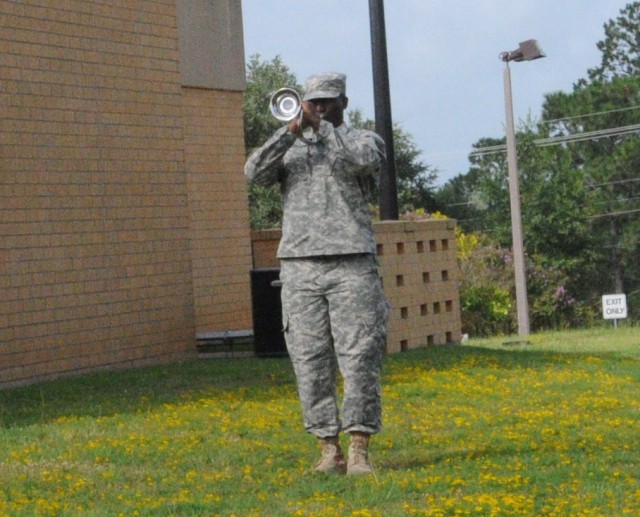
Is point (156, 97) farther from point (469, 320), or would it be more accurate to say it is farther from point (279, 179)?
point (469, 320)

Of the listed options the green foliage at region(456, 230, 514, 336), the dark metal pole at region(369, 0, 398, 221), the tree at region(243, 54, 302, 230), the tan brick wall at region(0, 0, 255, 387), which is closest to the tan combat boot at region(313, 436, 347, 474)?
the tan brick wall at region(0, 0, 255, 387)

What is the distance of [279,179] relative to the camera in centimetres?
844

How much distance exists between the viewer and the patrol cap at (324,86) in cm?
818

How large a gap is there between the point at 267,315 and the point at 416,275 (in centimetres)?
229

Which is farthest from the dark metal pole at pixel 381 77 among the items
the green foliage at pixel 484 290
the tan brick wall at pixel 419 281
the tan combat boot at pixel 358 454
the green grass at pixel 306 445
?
the green foliage at pixel 484 290

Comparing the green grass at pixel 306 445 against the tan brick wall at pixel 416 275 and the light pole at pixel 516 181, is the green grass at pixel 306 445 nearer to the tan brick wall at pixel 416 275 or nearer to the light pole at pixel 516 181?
the tan brick wall at pixel 416 275

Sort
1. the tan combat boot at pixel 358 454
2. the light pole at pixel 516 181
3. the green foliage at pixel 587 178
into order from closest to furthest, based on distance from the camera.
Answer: the tan combat boot at pixel 358 454, the light pole at pixel 516 181, the green foliage at pixel 587 178

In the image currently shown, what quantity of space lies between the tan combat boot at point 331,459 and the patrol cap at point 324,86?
5.83ft

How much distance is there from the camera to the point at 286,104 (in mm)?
8062

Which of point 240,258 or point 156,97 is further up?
point 156,97

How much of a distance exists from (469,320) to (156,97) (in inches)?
922

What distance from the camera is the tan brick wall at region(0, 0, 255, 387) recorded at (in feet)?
48.0

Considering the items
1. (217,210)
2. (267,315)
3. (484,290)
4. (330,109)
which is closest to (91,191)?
(267,315)

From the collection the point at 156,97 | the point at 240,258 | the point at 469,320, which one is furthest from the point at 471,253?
the point at 156,97
